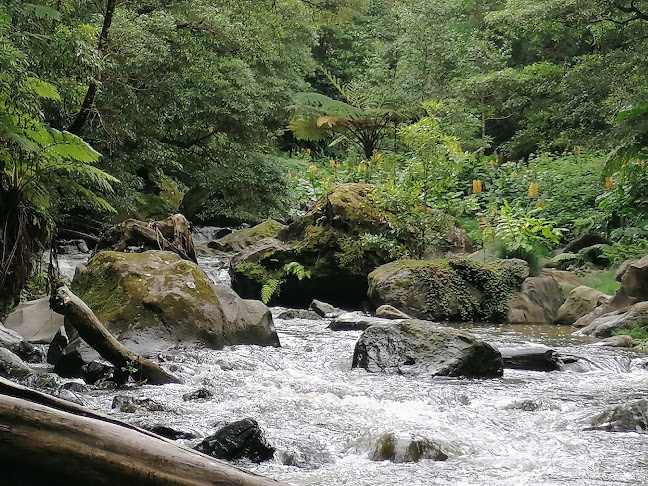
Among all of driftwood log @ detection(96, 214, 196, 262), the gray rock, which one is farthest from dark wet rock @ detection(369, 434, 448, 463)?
driftwood log @ detection(96, 214, 196, 262)

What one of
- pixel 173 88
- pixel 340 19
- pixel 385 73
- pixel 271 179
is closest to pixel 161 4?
pixel 173 88

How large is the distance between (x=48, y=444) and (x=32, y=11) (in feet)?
21.4

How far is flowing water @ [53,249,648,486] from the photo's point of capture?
3.55 m

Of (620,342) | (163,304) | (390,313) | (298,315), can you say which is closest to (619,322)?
(620,342)

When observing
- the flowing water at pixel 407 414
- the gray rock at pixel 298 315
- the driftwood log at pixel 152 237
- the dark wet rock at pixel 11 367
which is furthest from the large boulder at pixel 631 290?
the dark wet rock at pixel 11 367

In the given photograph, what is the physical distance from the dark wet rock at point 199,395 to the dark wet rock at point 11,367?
1.23 m

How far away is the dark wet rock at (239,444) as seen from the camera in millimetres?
3555

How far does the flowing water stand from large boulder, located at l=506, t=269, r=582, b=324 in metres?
2.38

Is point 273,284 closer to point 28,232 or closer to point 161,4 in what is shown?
point 28,232

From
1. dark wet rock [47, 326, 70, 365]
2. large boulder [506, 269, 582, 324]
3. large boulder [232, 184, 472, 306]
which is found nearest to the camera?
dark wet rock [47, 326, 70, 365]

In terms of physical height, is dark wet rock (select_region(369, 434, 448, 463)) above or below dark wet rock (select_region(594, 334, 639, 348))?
below

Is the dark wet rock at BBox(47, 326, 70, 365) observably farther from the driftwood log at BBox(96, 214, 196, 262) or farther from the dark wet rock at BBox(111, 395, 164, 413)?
the driftwood log at BBox(96, 214, 196, 262)

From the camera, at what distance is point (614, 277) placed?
9.98m

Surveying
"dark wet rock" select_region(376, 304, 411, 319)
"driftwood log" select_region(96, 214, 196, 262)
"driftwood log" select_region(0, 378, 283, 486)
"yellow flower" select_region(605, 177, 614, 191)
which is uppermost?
"yellow flower" select_region(605, 177, 614, 191)
